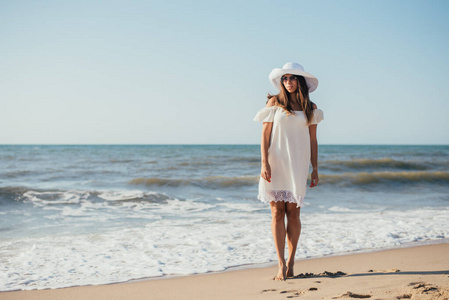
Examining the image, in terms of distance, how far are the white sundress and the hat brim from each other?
24cm

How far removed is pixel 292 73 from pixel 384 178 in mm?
12085

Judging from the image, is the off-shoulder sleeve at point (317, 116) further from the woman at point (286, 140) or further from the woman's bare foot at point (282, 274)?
the woman's bare foot at point (282, 274)

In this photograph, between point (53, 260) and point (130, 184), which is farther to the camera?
point (130, 184)

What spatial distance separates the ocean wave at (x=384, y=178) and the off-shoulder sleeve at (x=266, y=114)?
956 cm

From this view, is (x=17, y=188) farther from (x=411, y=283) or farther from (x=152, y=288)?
(x=411, y=283)

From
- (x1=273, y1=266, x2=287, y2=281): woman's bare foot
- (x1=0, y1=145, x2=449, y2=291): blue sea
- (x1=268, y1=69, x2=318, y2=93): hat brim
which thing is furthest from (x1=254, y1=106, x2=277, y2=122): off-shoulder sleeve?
(x1=0, y1=145, x2=449, y2=291): blue sea

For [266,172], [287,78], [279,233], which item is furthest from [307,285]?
[287,78]

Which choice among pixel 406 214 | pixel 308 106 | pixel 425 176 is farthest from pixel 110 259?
pixel 425 176

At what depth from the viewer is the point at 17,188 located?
9.66 metres

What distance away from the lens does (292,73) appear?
329cm

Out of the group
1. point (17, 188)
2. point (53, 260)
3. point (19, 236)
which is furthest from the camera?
point (17, 188)

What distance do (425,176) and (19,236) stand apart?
46.4 ft

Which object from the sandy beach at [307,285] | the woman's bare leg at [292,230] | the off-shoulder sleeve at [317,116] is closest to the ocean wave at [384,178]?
the sandy beach at [307,285]

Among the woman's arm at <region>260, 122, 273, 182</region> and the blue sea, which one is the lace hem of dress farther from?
the blue sea
